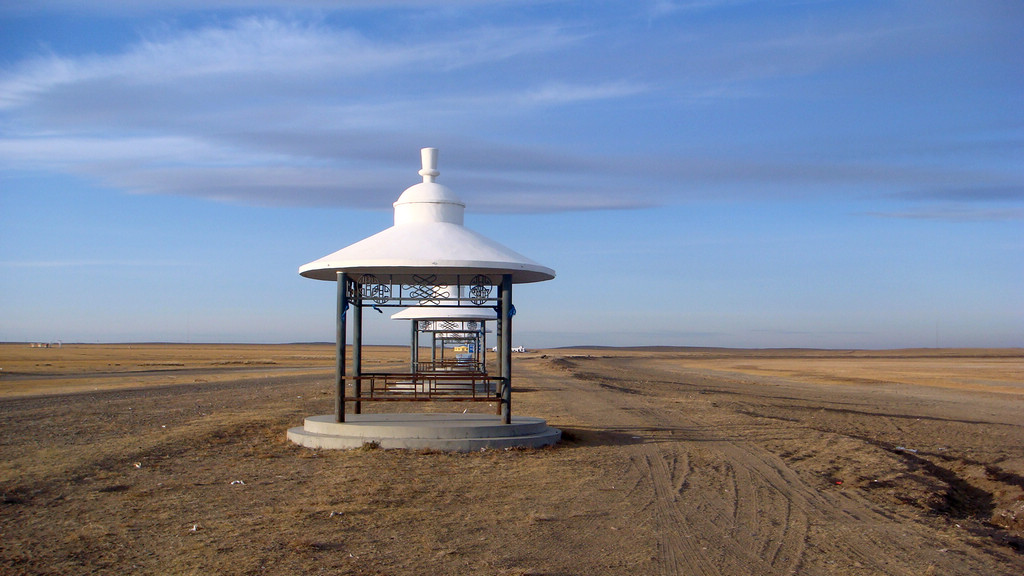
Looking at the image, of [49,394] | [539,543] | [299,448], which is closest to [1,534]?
[539,543]

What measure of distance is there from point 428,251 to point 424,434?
3144 mm

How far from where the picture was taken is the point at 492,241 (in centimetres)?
1731

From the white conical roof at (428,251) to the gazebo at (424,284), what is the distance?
18 mm

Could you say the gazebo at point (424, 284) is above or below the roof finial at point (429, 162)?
below

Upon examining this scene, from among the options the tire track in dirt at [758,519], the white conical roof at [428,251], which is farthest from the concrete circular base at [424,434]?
the white conical roof at [428,251]

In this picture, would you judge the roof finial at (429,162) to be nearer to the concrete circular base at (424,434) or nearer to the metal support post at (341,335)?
the metal support post at (341,335)

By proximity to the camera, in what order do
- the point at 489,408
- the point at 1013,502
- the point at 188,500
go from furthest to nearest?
the point at 489,408 → the point at 1013,502 → the point at 188,500

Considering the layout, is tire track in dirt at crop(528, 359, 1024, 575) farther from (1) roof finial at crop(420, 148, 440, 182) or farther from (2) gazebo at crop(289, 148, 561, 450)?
(1) roof finial at crop(420, 148, 440, 182)

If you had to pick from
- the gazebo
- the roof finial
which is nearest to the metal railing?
the gazebo

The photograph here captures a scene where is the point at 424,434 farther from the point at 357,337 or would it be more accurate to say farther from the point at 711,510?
the point at 711,510

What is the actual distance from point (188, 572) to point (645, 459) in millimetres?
8650

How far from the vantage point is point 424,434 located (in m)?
14.4

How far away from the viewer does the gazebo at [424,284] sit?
14.7 m

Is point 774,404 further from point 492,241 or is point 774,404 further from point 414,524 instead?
point 414,524
